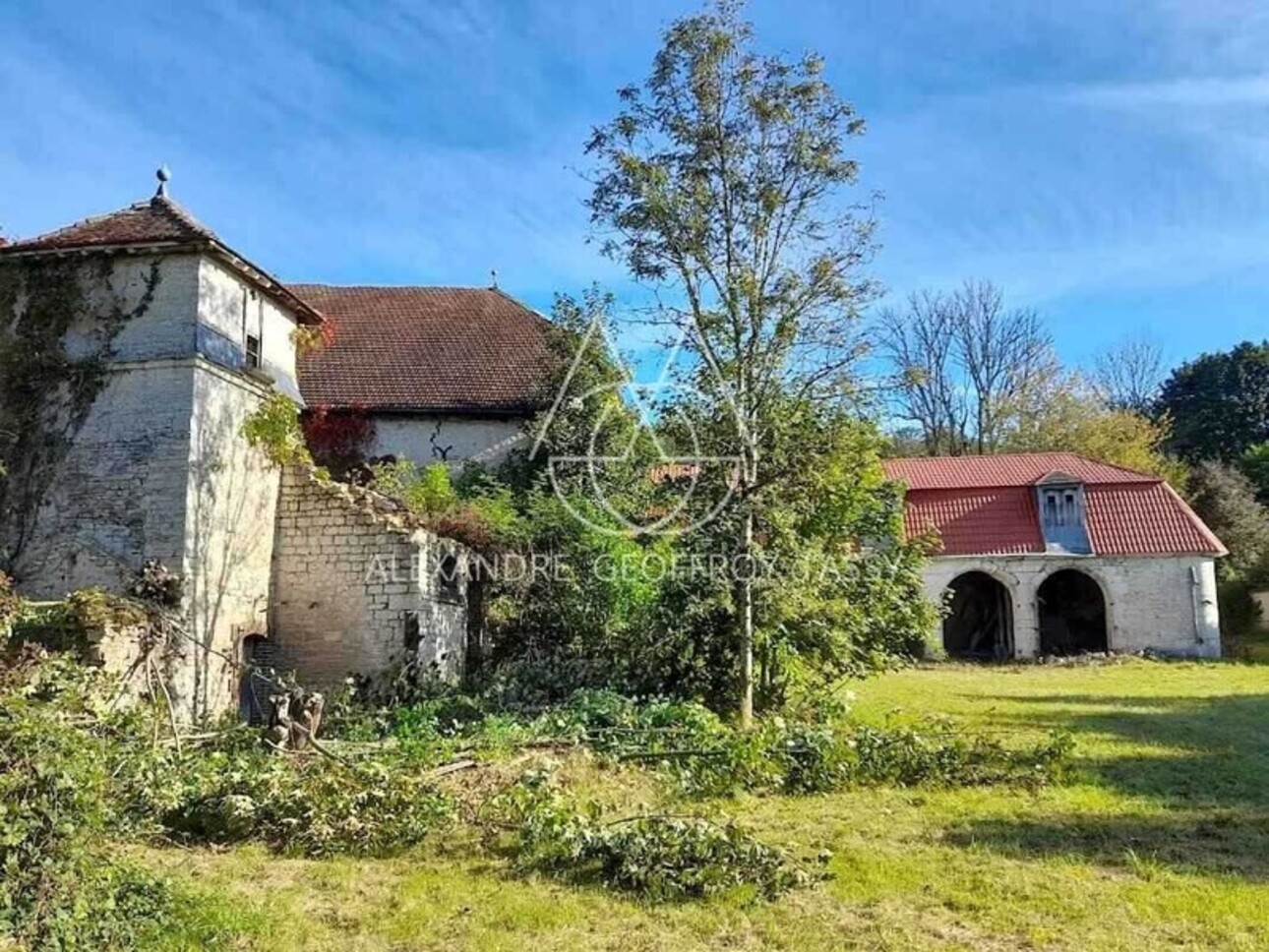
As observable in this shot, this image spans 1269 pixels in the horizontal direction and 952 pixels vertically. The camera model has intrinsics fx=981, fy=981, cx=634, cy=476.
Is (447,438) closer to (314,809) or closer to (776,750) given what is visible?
(776,750)

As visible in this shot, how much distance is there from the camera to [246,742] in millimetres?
9156

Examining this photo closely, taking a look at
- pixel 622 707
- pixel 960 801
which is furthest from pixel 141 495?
pixel 960 801

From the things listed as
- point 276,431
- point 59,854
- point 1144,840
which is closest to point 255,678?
point 276,431

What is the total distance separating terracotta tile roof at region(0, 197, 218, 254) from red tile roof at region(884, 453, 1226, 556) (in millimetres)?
19089

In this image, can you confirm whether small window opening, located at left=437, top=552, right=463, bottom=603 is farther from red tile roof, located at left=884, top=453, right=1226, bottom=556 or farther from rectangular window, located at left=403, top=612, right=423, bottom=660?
red tile roof, located at left=884, top=453, right=1226, bottom=556

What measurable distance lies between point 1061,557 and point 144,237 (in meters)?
23.2

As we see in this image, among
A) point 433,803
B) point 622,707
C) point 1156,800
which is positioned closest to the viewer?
point 433,803

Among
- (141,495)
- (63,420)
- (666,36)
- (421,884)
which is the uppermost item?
(666,36)

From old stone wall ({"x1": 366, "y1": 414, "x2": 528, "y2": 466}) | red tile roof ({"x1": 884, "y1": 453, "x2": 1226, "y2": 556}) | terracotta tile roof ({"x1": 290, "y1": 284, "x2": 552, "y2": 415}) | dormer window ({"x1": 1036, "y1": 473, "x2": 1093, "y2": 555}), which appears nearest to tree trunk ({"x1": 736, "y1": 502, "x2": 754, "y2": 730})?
terracotta tile roof ({"x1": 290, "y1": 284, "x2": 552, "y2": 415})

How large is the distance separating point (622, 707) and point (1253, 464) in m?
36.0

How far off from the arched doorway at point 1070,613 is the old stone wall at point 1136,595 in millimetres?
2108

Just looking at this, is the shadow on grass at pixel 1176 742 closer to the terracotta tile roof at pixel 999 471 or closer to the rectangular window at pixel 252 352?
the rectangular window at pixel 252 352

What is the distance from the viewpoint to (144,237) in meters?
12.8

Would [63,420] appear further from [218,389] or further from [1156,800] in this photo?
[1156,800]
